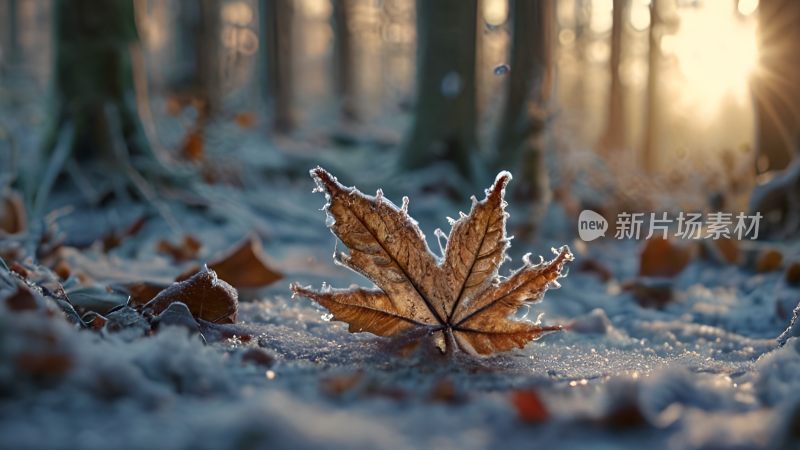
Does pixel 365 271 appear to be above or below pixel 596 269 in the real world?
below

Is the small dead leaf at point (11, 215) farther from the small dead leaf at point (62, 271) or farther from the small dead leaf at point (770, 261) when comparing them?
the small dead leaf at point (770, 261)

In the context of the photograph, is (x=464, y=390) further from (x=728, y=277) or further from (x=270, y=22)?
(x=270, y=22)

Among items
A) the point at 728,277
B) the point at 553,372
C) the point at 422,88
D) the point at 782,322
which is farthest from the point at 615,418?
the point at 422,88

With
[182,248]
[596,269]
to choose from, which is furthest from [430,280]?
[596,269]

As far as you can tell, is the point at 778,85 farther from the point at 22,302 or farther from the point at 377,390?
the point at 22,302

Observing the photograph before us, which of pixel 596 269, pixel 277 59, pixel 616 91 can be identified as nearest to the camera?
pixel 596 269

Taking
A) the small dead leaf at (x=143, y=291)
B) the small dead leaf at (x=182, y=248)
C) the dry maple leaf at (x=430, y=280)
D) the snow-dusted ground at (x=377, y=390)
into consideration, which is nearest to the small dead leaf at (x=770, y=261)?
the snow-dusted ground at (x=377, y=390)

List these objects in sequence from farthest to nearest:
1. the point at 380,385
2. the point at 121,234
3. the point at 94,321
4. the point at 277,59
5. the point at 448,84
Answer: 1. the point at 277,59
2. the point at 448,84
3. the point at 121,234
4. the point at 94,321
5. the point at 380,385
